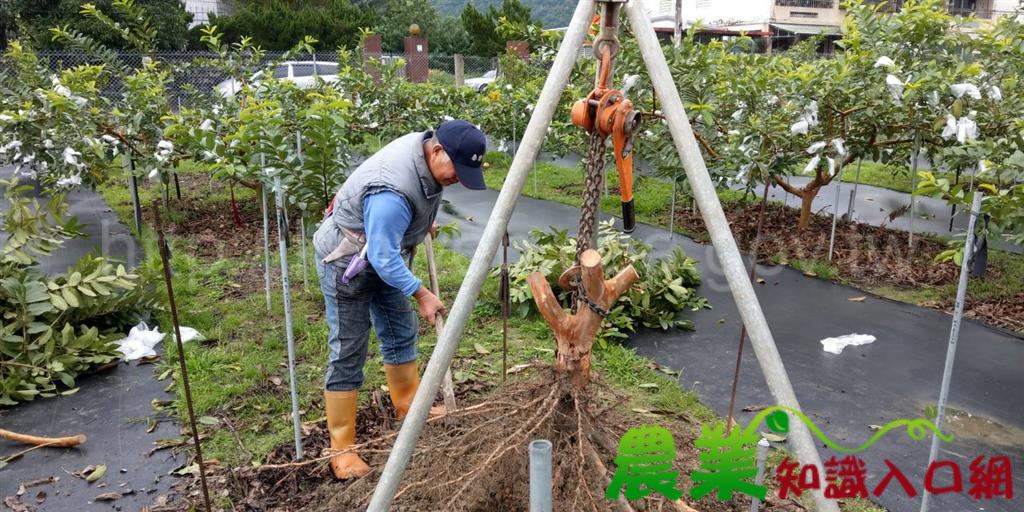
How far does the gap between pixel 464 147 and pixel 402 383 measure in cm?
130

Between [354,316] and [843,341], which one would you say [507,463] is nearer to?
[354,316]

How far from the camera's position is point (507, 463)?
7.88ft

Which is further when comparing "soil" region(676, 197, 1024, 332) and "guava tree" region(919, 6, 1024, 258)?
"soil" region(676, 197, 1024, 332)

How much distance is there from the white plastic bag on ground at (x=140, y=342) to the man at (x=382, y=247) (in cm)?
179

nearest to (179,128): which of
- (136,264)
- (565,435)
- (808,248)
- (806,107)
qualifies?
(136,264)

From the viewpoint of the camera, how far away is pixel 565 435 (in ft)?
7.82

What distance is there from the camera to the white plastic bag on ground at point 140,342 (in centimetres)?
413

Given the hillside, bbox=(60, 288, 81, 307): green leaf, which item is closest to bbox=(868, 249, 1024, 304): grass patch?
bbox=(60, 288, 81, 307): green leaf

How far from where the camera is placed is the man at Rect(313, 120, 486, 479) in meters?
2.60

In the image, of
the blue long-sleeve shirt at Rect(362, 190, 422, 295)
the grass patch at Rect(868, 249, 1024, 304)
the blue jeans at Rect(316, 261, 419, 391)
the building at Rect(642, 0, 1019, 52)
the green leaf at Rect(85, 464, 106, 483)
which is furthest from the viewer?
the building at Rect(642, 0, 1019, 52)

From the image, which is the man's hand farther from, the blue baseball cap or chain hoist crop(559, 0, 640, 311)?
chain hoist crop(559, 0, 640, 311)

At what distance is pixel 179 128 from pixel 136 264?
68.7 inches

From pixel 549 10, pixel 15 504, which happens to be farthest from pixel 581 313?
pixel 549 10

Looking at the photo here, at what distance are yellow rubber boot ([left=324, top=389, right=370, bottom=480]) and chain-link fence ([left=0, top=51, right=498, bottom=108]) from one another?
4948mm
